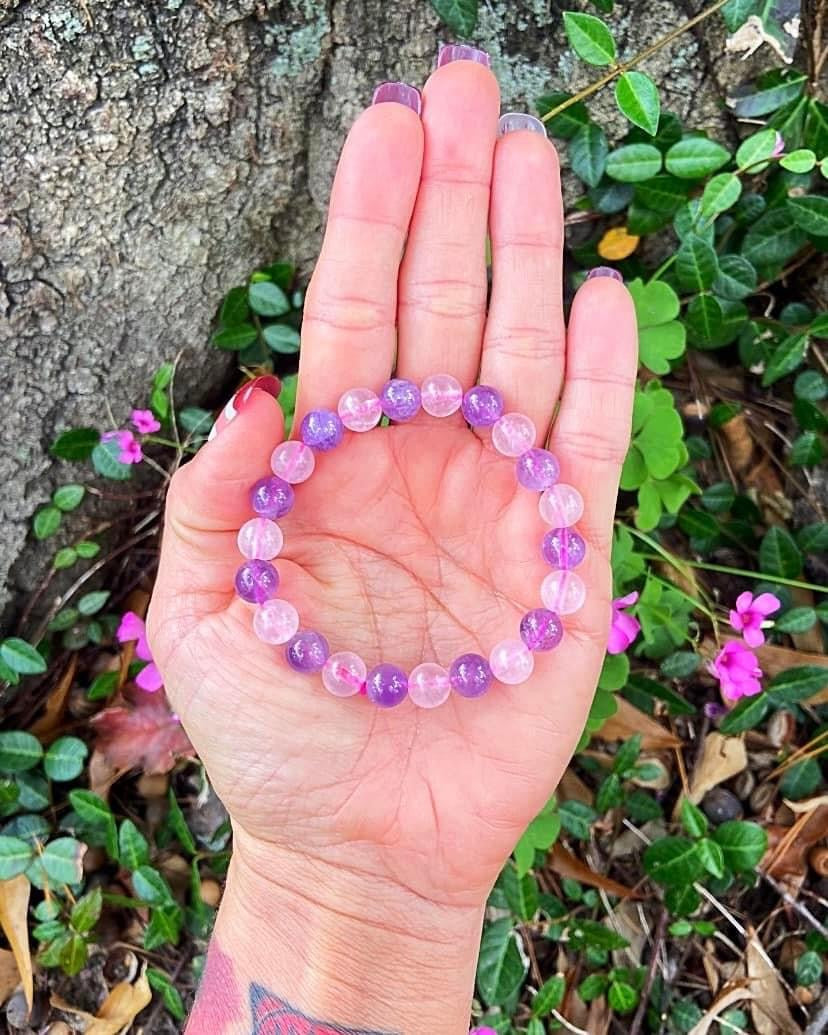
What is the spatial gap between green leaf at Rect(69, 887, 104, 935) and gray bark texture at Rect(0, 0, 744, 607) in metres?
0.78

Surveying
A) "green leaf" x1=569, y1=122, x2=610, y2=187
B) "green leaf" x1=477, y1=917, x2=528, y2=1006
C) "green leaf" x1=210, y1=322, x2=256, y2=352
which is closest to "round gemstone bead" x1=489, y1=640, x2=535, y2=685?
"green leaf" x1=477, y1=917, x2=528, y2=1006

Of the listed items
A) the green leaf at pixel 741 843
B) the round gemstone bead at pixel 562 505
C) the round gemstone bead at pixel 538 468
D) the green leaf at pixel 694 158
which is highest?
the green leaf at pixel 694 158

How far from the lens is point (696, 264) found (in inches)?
101

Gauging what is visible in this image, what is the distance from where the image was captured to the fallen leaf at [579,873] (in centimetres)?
275

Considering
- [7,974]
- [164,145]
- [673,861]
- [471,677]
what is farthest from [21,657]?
[673,861]

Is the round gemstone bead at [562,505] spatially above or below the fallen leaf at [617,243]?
below

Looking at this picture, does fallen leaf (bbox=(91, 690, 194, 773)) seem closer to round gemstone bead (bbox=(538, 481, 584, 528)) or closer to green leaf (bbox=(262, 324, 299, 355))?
green leaf (bbox=(262, 324, 299, 355))

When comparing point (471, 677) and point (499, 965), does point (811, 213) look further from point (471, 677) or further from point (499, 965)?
point (499, 965)

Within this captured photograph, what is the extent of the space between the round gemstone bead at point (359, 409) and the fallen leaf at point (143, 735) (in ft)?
3.37

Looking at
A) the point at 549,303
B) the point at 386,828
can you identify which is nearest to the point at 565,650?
the point at 386,828

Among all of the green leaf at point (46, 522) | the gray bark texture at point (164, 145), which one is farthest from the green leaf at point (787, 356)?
the green leaf at point (46, 522)

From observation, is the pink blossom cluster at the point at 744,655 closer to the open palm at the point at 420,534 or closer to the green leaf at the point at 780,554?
the green leaf at the point at 780,554

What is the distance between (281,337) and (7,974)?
1744 millimetres

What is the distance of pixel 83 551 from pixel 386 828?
3.67 feet
